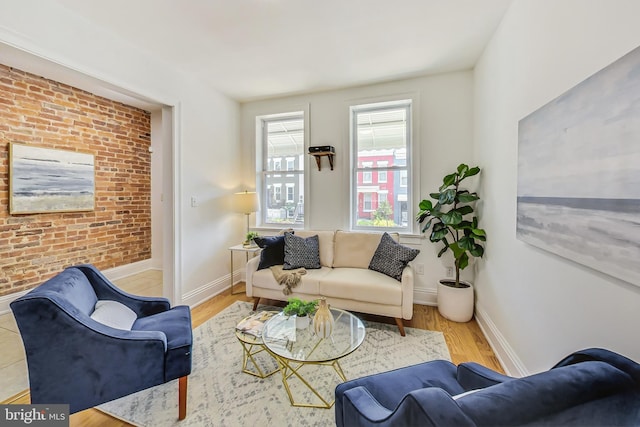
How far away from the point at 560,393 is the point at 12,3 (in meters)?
3.23

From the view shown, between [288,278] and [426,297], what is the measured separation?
1640 mm

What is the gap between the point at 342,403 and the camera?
110 cm

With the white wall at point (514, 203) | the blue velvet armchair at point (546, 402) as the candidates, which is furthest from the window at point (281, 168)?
the blue velvet armchair at point (546, 402)

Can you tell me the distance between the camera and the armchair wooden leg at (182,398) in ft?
5.00

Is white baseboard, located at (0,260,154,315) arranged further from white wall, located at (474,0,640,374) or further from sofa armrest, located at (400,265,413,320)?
white wall, located at (474,0,640,374)

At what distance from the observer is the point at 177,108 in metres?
2.88

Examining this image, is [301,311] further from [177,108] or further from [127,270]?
[127,270]

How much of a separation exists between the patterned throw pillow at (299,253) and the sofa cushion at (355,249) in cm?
25

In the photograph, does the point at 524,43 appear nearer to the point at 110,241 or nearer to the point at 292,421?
the point at 292,421

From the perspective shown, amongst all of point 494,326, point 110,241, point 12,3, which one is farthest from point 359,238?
point 110,241

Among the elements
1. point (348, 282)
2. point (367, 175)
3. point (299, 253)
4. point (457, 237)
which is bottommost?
point (348, 282)

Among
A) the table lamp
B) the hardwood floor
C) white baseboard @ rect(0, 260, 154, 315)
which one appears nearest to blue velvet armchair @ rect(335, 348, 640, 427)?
the hardwood floor

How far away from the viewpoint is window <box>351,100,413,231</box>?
333cm

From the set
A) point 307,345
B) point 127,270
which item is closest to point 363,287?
point 307,345
